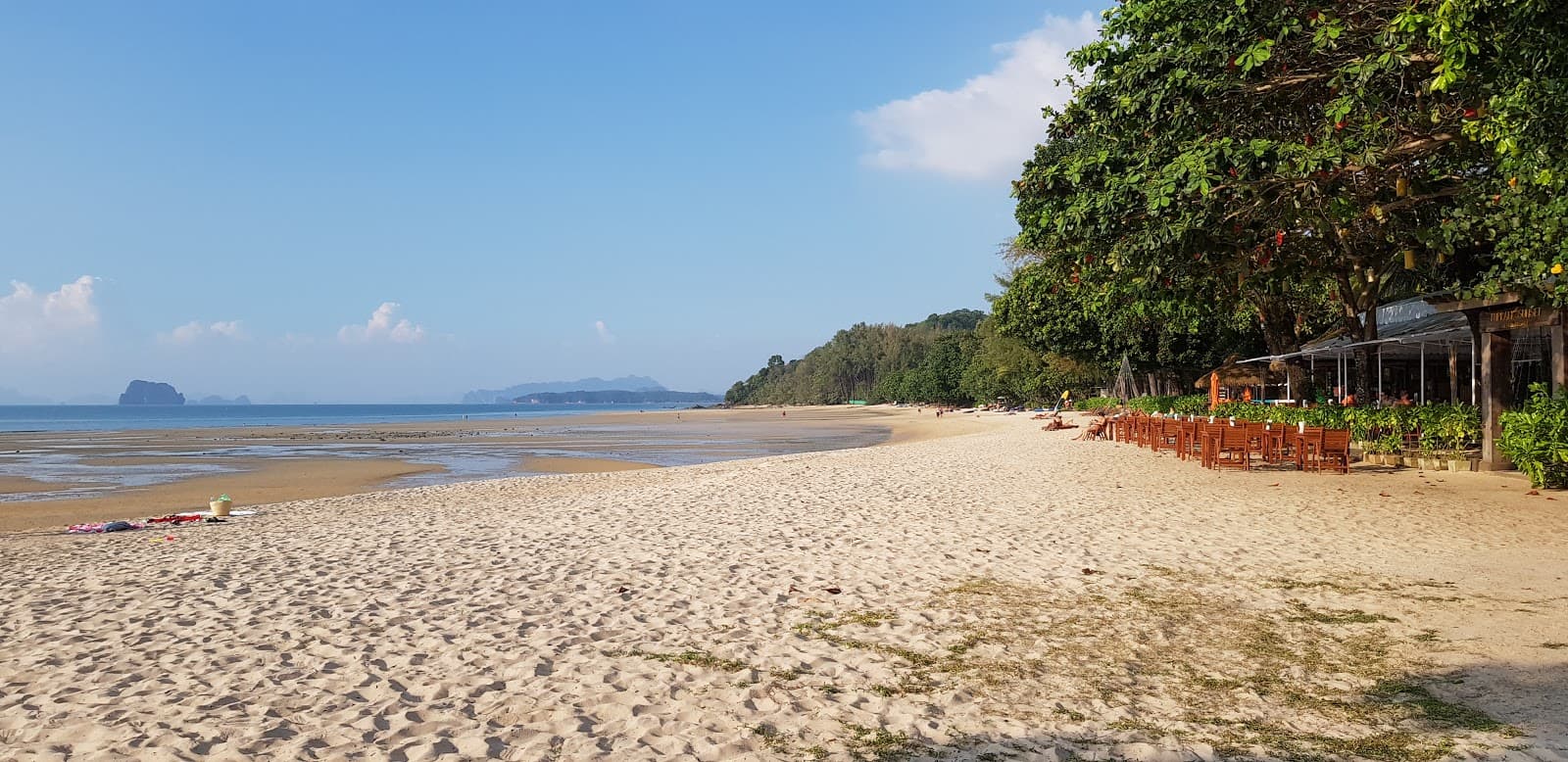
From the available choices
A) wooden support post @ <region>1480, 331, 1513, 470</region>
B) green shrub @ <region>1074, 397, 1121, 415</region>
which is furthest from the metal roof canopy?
green shrub @ <region>1074, 397, 1121, 415</region>

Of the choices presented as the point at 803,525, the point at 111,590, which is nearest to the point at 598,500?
the point at 803,525

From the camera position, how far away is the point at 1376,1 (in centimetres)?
887

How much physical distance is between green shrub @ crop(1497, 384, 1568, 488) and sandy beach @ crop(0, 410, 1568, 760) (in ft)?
3.87

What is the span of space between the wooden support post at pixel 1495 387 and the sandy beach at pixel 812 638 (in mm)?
3707

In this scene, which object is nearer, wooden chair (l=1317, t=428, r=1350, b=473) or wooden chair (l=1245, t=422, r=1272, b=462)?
wooden chair (l=1317, t=428, r=1350, b=473)

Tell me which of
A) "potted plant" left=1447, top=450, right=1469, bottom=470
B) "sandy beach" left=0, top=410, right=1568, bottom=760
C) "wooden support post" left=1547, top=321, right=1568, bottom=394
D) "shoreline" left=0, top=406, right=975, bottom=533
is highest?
"wooden support post" left=1547, top=321, right=1568, bottom=394

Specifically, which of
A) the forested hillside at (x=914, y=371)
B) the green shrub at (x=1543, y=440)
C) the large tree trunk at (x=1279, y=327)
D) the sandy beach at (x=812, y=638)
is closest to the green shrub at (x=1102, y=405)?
the forested hillside at (x=914, y=371)

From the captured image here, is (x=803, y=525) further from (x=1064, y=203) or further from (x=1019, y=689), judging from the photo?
(x=1019, y=689)

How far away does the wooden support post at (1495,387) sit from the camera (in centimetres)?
1389

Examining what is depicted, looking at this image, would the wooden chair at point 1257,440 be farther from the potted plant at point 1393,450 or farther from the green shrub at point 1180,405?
the green shrub at point 1180,405

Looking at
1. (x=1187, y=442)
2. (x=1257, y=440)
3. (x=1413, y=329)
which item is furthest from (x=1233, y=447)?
(x=1413, y=329)

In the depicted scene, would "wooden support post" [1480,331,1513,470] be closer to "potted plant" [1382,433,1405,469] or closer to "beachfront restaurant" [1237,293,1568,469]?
"beachfront restaurant" [1237,293,1568,469]

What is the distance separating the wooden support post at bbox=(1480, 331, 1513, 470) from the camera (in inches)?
547

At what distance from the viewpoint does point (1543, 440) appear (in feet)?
38.3
